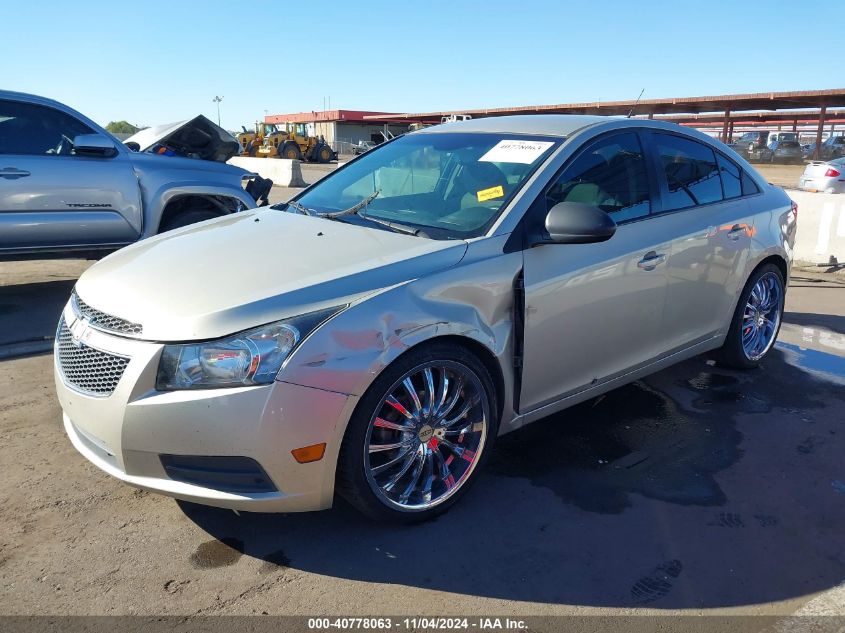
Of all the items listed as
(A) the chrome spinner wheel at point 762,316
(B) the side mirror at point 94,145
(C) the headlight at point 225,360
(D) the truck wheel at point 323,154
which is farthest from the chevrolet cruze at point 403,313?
(D) the truck wheel at point 323,154

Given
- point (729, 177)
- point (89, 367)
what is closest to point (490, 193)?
point (89, 367)

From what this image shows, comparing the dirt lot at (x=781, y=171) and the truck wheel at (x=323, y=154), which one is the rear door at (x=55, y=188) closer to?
the dirt lot at (x=781, y=171)

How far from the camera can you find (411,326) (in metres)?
2.77

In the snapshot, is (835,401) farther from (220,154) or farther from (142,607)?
(220,154)

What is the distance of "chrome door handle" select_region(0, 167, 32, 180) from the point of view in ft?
19.4

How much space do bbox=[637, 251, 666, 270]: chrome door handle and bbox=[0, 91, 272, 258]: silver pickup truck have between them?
4578 millimetres

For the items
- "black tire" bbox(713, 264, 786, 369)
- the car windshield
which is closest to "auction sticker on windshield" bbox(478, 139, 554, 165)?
the car windshield

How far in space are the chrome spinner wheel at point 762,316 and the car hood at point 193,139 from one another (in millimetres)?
6406

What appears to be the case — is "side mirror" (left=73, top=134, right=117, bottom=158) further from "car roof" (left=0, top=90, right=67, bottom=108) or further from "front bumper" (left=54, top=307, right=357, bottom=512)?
"front bumper" (left=54, top=307, right=357, bottom=512)

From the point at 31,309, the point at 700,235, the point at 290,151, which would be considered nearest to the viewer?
the point at 700,235

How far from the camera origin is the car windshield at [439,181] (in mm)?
3389

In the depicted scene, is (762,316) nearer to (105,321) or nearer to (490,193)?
(490,193)

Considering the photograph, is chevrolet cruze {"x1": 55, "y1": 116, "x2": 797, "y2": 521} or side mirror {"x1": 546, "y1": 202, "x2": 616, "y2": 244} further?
Result: side mirror {"x1": 546, "y1": 202, "x2": 616, "y2": 244}

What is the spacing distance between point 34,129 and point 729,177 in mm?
5761
